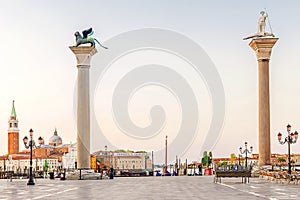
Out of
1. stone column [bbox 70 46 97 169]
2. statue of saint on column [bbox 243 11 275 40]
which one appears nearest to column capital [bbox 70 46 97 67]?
stone column [bbox 70 46 97 169]

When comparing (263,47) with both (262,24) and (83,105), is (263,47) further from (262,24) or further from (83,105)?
(83,105)

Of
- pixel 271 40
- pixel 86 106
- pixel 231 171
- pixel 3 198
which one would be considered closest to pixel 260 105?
pixel 271 40

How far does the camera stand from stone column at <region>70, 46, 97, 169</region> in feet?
157

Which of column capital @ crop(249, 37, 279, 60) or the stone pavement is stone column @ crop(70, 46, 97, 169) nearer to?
column capital @ crop(249, 37, 279, 60)

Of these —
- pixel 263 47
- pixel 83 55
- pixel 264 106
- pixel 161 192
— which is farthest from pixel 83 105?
pixel 161 192

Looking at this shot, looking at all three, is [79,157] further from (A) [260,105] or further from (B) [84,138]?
(A) [260,105]

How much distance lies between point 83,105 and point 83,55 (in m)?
4.07

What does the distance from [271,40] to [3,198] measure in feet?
97.6

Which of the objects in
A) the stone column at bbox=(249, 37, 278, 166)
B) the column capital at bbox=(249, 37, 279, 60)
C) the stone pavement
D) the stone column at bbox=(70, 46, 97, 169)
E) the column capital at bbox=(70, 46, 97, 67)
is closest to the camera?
the stone pavement

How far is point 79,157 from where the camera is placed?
157 feet

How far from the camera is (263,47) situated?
46.0 metres

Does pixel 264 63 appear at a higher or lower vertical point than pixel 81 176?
higher

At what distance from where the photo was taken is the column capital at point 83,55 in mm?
48344

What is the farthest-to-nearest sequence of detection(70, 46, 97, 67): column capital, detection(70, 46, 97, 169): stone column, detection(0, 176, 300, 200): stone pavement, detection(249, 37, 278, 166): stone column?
1. detection(70, 46, 97, 67): column capital
2. detection(70, 46, 97, 169): stone column
3. detection(249, 37, 278, 166): stone column
4. detection(0, 176, 300, 200): stone pavement
